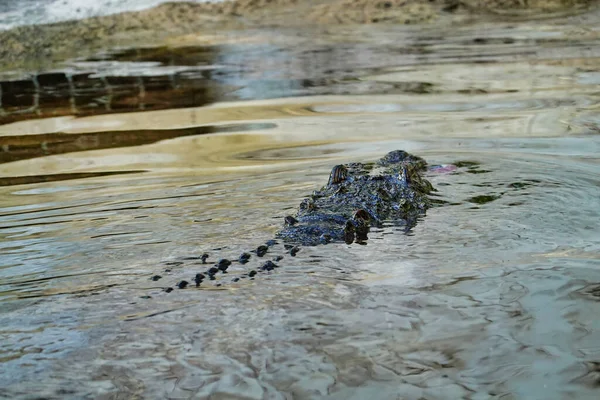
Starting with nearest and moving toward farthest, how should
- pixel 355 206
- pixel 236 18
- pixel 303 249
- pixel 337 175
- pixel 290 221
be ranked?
pixel 303 249 → pixel 290 221 → pixel 355 206 → pixel 337 175 → pixel 236 18

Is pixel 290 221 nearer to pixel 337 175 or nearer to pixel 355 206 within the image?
pixel 355 206

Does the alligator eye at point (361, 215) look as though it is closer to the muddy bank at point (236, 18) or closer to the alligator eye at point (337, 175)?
the alligator eye at point (337, 175)

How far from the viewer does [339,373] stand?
9.38ft

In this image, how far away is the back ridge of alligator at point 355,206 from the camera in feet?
14.0

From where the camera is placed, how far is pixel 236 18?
14.1 meters

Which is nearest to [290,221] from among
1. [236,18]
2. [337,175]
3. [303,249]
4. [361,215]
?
[303,249]

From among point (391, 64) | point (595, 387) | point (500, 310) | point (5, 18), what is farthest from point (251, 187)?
point (5, 18)

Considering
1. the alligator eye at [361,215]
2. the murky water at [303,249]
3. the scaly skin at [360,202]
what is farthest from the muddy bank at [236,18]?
the alligator eye at [361,215]

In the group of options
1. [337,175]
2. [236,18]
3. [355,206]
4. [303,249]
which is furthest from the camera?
[236,18]

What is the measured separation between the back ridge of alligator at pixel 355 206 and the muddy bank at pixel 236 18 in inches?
322

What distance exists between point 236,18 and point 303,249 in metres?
10.5

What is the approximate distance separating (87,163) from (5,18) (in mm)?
7959

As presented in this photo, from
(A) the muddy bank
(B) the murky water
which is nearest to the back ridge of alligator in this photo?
(B) the murky water

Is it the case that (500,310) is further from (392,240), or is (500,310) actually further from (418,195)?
(418,195)
